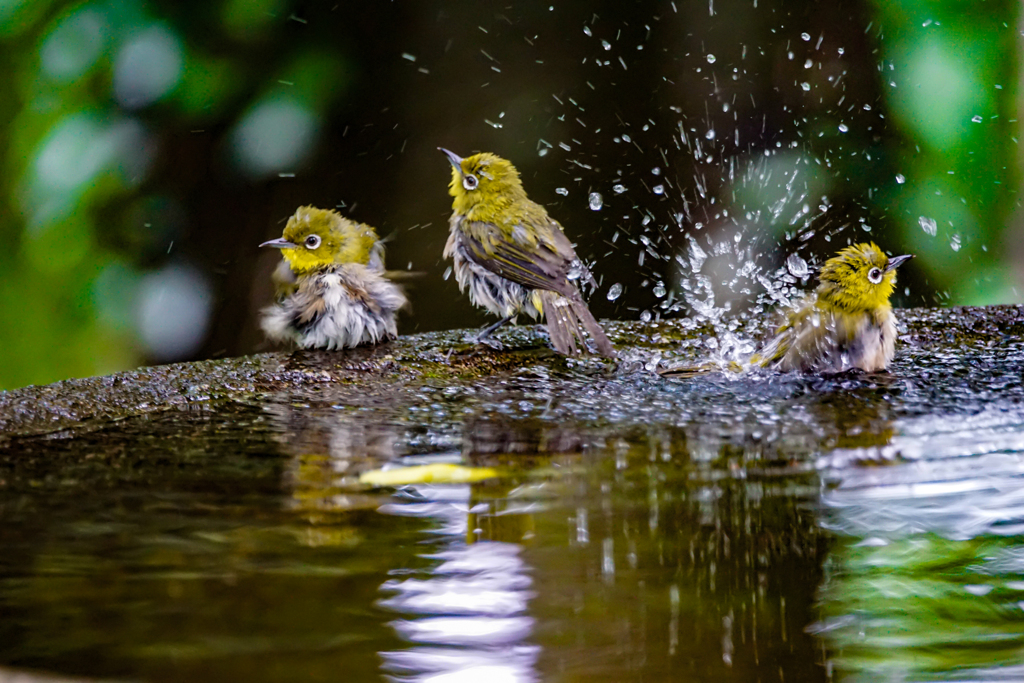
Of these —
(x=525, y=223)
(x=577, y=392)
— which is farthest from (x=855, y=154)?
(x=577, y=392)

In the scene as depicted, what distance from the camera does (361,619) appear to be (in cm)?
120

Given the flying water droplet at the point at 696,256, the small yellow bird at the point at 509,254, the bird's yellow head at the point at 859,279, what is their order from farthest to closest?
1. the flying water droplet at the point at 696,256
2. the small yellow bird at the point at 509,254
3. the bird's yellow head at the point at 859,279

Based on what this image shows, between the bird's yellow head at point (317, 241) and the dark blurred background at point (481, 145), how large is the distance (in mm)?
1175

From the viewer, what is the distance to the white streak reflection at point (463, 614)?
1.09 meters

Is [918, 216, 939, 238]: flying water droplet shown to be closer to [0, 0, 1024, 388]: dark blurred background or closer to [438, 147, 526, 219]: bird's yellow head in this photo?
[0, 0, 1024, 388]: dark blurred background

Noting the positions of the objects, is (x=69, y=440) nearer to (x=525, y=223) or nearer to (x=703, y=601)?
(x=703, y=601)

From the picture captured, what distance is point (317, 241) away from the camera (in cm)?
387

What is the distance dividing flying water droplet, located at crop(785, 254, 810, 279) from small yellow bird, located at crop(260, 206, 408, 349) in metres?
2.46

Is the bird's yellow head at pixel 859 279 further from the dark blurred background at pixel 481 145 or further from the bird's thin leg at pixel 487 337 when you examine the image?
the dark blurred background at pixel 481 145

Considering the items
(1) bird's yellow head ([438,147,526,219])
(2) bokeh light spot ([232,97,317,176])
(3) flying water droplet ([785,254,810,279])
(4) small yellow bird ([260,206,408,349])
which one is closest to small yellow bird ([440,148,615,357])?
(1) bird's yellow head ([438,147,526,219])

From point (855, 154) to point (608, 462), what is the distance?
381 cm

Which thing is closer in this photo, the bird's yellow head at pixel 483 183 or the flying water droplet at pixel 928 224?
the bird's yellow head at pixel 483 183

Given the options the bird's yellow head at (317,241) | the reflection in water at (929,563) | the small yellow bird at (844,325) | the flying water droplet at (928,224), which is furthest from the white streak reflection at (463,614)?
the flying water droplet at (928,224)

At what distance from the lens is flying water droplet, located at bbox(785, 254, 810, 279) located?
17.3 ft
